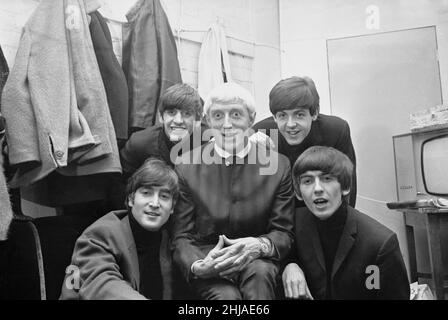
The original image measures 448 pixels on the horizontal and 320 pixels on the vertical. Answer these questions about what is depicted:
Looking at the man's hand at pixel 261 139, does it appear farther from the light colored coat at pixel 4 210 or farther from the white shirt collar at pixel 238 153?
the light colored coat at pixel 4 210

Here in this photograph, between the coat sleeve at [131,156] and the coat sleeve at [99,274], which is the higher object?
the coat sleeve at [131,156]

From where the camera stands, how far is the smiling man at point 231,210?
0.96 meters

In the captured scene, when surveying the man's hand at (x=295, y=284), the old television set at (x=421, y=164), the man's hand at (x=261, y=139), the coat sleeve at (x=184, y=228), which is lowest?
the man's hand at (x=295, y=284)

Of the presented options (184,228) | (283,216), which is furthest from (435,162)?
(184,228)

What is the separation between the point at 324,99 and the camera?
42.8 inches

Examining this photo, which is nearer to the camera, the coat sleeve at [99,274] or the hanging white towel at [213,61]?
the coat sleeve at [99,274]

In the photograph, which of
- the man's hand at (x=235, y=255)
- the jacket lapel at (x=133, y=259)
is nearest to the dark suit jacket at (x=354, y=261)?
the man's hand at (x=235, y=255)

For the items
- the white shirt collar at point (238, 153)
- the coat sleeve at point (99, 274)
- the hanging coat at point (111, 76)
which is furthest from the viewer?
the hanging coat at point (111, 76)

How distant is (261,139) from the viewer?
104 cm

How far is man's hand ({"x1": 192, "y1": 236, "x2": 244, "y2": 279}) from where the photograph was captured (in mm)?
956

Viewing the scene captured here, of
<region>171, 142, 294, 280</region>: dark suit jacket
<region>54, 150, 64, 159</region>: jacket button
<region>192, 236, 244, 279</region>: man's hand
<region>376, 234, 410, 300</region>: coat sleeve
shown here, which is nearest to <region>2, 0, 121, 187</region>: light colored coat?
<region>54, 150, 64, 159</region>: jacket button

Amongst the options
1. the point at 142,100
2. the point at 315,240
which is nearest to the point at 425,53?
the point at 315,240
